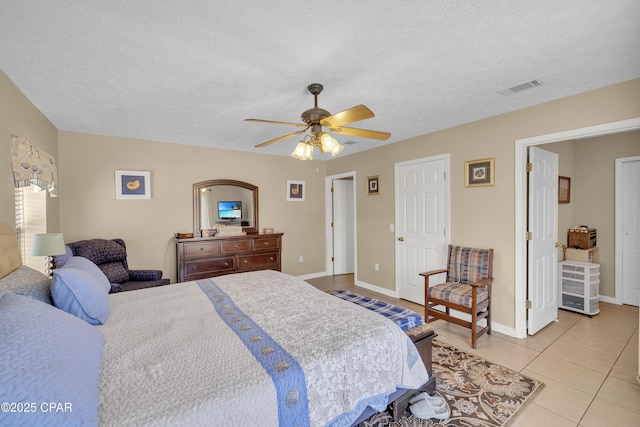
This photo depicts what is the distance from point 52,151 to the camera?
328cm

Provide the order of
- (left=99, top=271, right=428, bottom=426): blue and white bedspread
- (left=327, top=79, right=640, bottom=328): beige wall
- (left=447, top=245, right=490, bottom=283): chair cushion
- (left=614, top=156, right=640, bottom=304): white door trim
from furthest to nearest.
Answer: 1. (left=614, top=156, right=640, bottom=304): white door trim
2. (left=447, top=245, right=490, bottom=283): chair cushion
3. (left=327, top=79, right=640, bottom=328): beige wall
4. (left=99, top=271, right=428, bottom=426): blue and white bedspread

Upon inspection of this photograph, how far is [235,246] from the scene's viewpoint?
4.38 m

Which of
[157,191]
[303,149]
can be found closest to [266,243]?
[157,191]

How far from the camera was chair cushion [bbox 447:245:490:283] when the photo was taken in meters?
3.14

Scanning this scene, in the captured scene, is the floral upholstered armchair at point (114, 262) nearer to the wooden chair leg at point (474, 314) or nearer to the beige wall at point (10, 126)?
the beige wall at point (10, 126)

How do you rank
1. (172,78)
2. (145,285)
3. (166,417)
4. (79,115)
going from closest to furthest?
1. (166,417)
2. (172,78)
3. (79,115)
4. (145,285)

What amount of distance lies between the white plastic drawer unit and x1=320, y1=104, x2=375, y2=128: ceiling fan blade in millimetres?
3771

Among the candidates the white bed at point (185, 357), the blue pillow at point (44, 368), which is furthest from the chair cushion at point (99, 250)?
the blue pillow at point (44, 368)

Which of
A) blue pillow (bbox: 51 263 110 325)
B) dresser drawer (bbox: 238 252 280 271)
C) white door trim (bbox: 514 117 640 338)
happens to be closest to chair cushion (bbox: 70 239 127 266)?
dresser drawer (bbox: 238 252 280 271)

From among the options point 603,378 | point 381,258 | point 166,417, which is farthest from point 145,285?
point 603,378

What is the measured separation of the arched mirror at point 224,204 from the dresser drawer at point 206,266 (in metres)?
0.57

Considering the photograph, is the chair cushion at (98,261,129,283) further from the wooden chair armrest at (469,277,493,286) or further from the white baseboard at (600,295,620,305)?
the white baseboard at (600,295,620,305)

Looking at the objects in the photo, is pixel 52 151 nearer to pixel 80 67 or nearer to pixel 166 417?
pixel 80 67

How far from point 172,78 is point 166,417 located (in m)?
2.24
